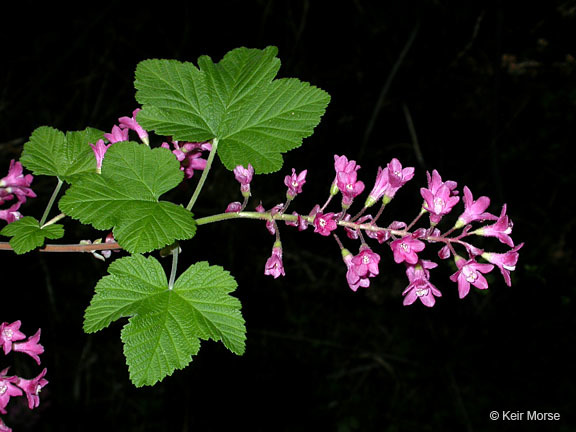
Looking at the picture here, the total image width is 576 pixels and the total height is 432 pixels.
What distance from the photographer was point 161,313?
1.75 meters

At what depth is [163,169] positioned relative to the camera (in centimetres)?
171

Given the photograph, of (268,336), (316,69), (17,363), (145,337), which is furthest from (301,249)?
(145,337)

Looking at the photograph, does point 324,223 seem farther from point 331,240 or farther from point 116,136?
point 331,240

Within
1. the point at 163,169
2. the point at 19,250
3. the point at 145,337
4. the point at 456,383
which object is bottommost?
the point at 456,383

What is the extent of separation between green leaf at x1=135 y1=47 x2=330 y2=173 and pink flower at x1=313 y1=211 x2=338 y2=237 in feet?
0.99

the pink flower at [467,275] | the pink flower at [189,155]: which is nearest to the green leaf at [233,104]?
the pink flower at [189,155]

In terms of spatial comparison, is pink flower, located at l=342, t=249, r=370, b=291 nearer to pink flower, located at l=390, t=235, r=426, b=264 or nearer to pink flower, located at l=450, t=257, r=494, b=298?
pink flower, located at l=390, t=235, r=426, b=264

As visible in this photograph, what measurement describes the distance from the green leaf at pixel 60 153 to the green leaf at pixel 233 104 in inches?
12.2

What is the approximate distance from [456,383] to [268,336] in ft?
7.79

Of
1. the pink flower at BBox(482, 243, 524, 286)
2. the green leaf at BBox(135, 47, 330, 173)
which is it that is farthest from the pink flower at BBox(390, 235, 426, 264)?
the green leaf at BBox(135, 47, 330, 173)

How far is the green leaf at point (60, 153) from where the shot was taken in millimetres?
1994

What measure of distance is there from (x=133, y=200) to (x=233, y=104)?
1.72ft

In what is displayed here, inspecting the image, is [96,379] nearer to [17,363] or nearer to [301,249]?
[17,363]

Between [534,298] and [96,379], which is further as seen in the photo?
[96,379]
